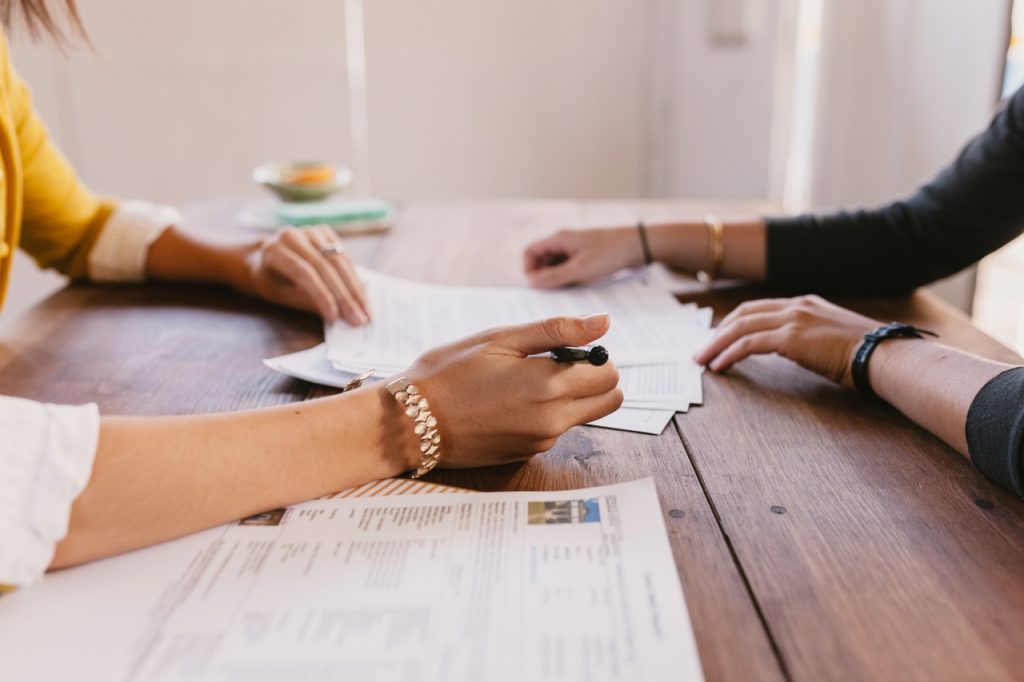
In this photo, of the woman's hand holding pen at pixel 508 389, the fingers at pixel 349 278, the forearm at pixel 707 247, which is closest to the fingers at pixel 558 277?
the forearm at pixel 707 247

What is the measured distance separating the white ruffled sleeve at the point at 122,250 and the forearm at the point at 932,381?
998 mm

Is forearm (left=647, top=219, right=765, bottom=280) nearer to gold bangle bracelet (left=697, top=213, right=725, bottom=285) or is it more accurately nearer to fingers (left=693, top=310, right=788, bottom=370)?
gold bangle bracelet (left=697, top=213, right=725, bottom=285)

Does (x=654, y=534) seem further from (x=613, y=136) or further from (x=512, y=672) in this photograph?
(x=613, y=136)

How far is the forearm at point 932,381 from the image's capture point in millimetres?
730

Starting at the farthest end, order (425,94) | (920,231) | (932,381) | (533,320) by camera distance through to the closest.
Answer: (425,94) → (920,231) → (533,320) → (932,381)

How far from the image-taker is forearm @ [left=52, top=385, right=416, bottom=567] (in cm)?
58

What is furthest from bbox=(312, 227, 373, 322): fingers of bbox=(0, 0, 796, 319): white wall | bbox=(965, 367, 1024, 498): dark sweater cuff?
bbox=(0, 0, 796, 319): white wall

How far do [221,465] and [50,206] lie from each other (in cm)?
84

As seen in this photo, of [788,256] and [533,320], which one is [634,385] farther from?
[788,256]

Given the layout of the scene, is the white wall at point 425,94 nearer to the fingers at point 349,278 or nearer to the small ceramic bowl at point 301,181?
the small ceramic bowl at point 301,181

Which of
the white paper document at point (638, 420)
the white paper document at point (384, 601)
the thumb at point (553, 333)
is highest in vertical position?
the thumb at point (553, 333)

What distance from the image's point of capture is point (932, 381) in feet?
2.53

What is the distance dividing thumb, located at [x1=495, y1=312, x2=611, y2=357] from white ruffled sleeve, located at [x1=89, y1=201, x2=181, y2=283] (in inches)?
30.4

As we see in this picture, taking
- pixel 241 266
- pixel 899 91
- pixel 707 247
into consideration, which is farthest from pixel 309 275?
pixel 899 91
